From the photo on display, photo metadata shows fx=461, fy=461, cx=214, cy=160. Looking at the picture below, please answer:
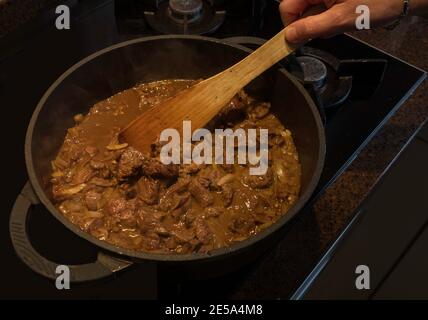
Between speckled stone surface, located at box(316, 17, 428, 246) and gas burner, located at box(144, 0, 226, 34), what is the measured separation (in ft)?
1.86

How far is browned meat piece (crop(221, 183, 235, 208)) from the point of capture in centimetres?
129

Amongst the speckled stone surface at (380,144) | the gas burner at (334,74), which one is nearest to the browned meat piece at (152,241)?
the speckled stone surface at (380,144)

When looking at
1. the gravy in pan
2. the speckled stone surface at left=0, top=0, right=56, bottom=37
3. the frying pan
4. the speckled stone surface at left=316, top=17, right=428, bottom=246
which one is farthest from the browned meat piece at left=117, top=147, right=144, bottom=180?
the speckled stone surface at left=0, top=0, right=56, bottom=37

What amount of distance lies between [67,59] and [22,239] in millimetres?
761

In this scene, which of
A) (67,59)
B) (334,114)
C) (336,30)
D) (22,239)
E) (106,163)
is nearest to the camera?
(22,239)

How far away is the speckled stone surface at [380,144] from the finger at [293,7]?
15.7 inches

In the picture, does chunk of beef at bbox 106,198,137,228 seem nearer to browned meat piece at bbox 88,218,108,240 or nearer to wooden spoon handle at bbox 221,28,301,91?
browned meat piece at bbox 88,218,108,240

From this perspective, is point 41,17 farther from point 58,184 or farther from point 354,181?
point 354,181

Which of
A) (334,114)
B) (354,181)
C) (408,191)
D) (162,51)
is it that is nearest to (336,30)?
(334,114)

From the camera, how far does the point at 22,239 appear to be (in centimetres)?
100

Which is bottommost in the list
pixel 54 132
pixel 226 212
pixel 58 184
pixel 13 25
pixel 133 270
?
pixel 133 270

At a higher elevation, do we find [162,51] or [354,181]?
[162,51]

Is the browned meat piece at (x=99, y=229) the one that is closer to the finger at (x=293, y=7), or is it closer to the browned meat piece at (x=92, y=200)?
the browned meat piece at (x=92, y=200)

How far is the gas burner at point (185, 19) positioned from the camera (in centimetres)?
158
